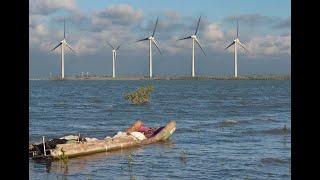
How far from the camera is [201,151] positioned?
26.4 m

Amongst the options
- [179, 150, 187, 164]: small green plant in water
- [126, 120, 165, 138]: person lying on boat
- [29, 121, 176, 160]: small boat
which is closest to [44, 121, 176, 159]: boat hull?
[29, 121, 176, 160]: small boat

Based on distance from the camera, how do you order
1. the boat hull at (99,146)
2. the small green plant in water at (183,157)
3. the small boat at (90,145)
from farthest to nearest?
the boat hull at (99,146) < the small boat at (90,145) < the small green plant in water at (183,157)

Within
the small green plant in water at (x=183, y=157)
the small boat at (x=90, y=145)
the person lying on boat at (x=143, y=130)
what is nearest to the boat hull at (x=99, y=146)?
the small boat at (x=90, y=145)

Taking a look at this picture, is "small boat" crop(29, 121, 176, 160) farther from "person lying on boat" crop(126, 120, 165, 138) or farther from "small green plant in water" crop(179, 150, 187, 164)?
"small green plant in water" crop(179, 150, 187, 164)

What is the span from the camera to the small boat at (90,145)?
23.6 metres

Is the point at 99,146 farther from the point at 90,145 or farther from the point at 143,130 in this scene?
the point at 143,130

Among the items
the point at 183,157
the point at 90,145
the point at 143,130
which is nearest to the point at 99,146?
the point at 90,145

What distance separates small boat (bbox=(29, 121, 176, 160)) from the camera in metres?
23.6

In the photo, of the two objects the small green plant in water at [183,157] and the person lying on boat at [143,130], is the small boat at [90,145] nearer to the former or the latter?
the person lying on boat at [143,130]

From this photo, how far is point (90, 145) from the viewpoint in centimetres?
2530
